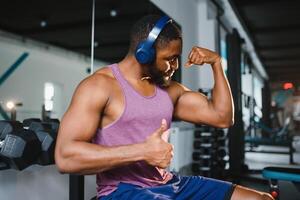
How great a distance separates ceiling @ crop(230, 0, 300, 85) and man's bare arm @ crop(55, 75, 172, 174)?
4.87m

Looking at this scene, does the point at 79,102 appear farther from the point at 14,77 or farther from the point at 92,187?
the point at 92,187

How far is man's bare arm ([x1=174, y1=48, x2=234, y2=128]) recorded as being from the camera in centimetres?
118

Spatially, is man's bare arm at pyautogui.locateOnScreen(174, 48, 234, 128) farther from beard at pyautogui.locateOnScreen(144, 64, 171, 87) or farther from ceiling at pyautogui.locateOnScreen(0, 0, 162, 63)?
ceiling at pyautogui.locateOnScreen(0, 0, 162, 63)

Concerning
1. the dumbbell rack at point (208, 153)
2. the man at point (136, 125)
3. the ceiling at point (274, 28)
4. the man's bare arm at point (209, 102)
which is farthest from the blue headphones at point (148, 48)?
the ceiling at point (274, 28)

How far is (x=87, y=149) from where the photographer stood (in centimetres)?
83

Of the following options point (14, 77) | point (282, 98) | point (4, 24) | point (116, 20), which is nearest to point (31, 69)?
point (14, 77)

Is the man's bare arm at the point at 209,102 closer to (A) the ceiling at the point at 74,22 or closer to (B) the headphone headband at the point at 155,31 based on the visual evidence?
(B) the headphone headband at the point at 155,31

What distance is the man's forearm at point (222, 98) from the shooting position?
118 centimetres

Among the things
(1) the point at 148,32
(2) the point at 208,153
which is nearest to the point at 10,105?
(1) the point at 148,32

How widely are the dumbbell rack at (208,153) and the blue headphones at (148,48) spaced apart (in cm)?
296

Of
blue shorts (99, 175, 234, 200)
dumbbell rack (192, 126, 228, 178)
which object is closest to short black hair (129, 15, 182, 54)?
blue shorts (99, 175, 234, 200)

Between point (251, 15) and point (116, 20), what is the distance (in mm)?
4303

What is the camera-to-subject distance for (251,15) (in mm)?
6004

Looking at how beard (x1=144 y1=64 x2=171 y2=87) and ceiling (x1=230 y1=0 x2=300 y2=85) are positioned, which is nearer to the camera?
beard (x1=144 y1=64 x2=171 y2=87)
